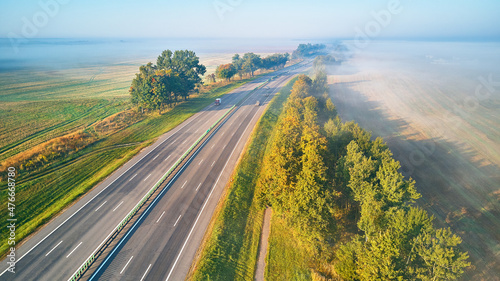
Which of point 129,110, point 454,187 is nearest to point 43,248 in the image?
point 129,110

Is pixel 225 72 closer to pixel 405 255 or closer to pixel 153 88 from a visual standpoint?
pixel 153 88

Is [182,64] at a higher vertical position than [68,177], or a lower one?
higher

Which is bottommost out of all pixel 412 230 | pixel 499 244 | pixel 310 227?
pixel 499 244

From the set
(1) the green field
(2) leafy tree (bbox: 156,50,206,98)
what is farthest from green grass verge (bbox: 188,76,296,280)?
(2) leafy tree (bbox: 156,50,206,98)

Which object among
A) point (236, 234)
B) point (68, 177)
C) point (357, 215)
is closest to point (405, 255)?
point (357, 215)

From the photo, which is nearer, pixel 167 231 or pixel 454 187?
pixel 167 231

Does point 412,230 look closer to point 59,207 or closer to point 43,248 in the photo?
point 43,248

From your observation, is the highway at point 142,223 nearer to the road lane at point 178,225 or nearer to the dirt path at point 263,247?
the road lane at point 178,225
